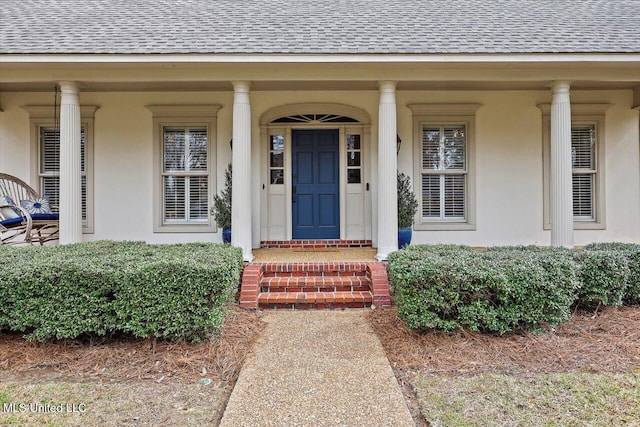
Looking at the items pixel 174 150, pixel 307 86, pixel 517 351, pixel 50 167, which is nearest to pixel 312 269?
pixel 517 351

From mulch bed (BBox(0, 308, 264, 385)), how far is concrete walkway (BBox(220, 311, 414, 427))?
238 mm

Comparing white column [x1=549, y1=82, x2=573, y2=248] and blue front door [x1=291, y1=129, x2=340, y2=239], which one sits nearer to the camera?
white column [x1=549, y1=82, x2=573, y2=248]

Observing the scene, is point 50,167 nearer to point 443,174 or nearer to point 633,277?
point 443,174

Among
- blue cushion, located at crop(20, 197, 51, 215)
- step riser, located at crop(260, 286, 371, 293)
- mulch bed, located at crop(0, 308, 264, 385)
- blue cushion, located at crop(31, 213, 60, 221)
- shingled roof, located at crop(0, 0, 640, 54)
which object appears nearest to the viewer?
mulch bed, located at crop(0, 308, 264, 385)

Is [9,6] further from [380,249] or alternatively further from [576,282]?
[576,282]

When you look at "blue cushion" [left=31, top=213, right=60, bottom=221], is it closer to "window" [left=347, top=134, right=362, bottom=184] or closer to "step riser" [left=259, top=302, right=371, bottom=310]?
"step riser" [left=259, top=302, right=371, bottom=310]

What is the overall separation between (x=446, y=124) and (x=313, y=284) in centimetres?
403

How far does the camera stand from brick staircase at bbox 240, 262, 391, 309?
4500 millimetres

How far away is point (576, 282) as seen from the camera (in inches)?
143

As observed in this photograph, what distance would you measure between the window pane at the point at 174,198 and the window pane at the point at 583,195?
6.98 meters

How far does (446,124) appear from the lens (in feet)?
22.7

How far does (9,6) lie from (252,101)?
4.56 metres

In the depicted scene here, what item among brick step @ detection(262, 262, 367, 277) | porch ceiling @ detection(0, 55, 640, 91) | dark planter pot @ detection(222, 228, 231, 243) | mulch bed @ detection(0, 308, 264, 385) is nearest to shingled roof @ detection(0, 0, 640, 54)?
porch ceiling @ detection(0, 55, 640, 91)

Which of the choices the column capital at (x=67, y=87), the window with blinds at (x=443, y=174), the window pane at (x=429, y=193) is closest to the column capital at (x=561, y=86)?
the window with blinds at (x=443, y=174)
